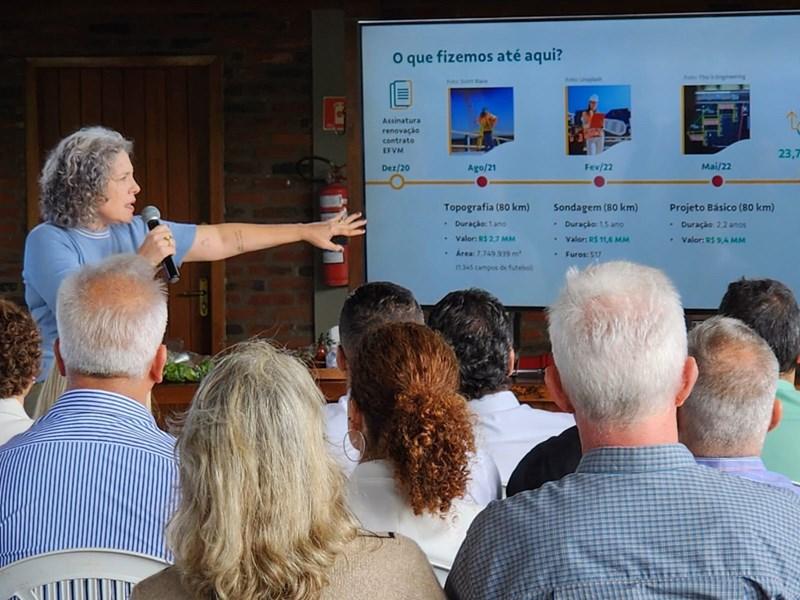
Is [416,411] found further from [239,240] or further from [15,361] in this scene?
[239,240]

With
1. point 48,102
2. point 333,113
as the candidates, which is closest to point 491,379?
point 333,113

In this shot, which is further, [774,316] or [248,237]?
[248,237]

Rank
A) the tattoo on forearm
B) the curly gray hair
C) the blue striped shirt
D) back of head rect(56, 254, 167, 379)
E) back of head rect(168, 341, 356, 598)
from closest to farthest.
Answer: back of head rect(168, 341, 356, 598) → the blue striped shirt → back of head rect(56, 254, 167, 379) → the curly gray hair → the tattoo on forearm

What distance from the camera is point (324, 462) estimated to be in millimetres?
1531

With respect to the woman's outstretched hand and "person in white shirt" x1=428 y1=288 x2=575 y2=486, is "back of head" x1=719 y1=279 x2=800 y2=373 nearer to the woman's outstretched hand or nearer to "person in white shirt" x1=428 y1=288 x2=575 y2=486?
"person in white shirt" x1=428 y1=288 x2=575 y2=486

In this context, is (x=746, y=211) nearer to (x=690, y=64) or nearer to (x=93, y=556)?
(x=690, y=64)

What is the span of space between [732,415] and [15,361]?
1.63 meters

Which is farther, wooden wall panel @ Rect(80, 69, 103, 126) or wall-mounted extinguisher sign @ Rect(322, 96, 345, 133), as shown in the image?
wooden wall panel @ Rect(80, 69, 103, 126)

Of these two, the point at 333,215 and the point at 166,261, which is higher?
the point at 333,215

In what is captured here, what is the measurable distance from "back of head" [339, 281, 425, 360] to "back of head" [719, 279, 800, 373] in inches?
31.7

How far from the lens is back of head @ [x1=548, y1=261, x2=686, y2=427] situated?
5.37 ft

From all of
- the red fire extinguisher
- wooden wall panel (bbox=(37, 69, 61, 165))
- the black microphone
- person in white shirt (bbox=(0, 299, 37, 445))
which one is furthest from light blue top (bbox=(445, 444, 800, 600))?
wooden wall panel (bbox=(37, 69, 61, 165))

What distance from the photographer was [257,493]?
1.47 meters

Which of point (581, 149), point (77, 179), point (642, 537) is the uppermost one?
point (581, 149)
